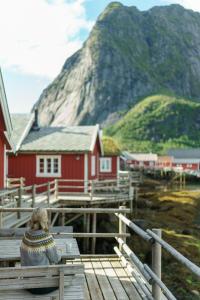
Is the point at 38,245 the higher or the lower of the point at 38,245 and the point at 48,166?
the lower

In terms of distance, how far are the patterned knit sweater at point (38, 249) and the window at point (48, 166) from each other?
23.4 m

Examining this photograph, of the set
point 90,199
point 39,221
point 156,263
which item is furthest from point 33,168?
point 39,221

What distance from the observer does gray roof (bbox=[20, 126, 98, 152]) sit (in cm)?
2927

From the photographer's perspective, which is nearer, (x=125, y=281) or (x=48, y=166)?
(x=125, y=281)

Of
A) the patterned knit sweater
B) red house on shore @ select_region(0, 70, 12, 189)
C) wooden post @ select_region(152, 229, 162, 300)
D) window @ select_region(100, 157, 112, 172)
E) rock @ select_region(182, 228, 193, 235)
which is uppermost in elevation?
red house on shore @ select_region(0, 70, 12, 189)

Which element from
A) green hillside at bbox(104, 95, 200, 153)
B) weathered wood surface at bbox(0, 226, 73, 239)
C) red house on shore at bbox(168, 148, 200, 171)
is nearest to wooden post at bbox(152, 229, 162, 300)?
weathered wood surface at bbox(0, 226, 73, 239)

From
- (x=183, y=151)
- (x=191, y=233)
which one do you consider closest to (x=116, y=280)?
(x=191, y=233)

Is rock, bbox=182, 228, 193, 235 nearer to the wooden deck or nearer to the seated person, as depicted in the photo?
the wooden deck

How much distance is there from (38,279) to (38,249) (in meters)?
0.97

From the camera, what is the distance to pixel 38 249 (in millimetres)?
6039

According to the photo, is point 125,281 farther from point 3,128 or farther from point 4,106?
point 3,128

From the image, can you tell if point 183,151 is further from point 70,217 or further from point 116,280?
point 116,280

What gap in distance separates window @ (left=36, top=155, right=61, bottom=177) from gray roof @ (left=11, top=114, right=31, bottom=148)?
6.95 feet

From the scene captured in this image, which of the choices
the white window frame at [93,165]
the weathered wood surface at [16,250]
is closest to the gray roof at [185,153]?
the white window frame at [93,165]
